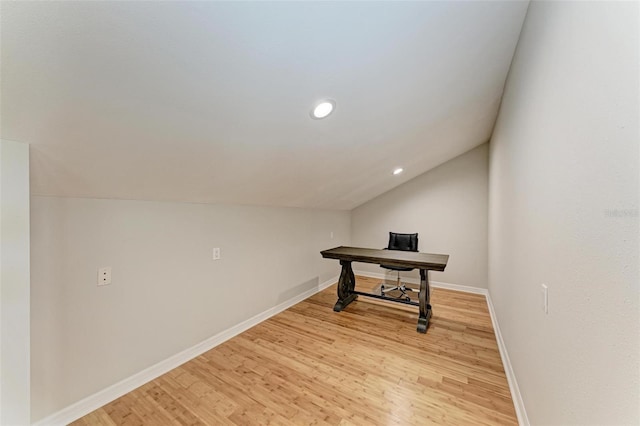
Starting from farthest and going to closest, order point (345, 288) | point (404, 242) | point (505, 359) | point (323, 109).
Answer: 1. point (404, 242)
2. point (345, 288)
3. point (505, 359)
4. point (323, 109)

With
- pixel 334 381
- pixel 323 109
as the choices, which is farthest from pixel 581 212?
pixel 334 381

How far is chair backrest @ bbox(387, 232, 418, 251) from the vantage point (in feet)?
13.6

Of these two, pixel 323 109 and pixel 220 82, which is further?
pixel 323 109

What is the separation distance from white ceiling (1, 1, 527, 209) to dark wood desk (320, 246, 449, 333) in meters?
1.41

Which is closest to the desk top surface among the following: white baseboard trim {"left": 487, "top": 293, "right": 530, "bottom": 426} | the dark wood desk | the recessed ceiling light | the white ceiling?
the dark wood desk

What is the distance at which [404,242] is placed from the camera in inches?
165

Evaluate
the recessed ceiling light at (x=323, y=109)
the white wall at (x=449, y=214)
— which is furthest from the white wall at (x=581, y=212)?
the white wall at (x=449, y=214)

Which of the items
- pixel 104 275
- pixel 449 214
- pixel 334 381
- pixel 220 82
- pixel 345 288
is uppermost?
pixel 220 82

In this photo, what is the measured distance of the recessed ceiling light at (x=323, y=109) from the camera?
1592 mm

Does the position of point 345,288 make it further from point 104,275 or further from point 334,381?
point 104,275

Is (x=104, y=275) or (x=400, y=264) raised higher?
(x=104, y=275)

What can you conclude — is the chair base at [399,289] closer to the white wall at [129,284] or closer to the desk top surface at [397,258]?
the desk top surface at [397,258]

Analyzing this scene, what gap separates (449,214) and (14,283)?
4.65m

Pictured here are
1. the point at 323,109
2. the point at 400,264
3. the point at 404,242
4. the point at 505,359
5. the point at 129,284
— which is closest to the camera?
the point at 323,109
